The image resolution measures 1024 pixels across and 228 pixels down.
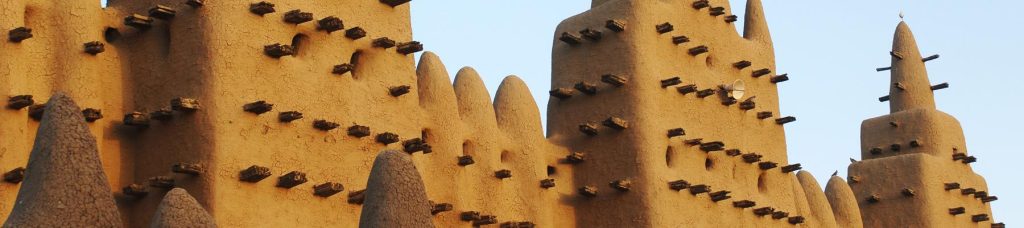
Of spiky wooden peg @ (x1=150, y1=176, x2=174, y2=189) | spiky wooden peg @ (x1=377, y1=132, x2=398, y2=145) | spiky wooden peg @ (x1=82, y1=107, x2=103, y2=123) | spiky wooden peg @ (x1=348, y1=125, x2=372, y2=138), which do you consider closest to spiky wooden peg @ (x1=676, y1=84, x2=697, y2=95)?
spiky wooden peg @ (x1=377, y1=132, x2=398, y2=145)

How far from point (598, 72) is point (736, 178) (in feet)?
10.0

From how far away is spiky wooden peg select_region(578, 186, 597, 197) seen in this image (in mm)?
25766

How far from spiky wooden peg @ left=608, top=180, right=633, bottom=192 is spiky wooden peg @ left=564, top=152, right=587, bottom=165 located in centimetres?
83

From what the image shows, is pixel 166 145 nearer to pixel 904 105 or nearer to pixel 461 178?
pixel 461 178

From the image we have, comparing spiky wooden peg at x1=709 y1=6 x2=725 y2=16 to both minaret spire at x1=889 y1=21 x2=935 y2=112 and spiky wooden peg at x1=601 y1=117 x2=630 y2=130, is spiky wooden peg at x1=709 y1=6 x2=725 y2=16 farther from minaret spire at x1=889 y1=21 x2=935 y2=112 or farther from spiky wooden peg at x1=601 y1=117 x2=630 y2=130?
minaret spire at x1=889 y1=21 x2=935 y2=112

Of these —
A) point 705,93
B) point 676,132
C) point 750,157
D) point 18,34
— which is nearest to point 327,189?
point 18,34

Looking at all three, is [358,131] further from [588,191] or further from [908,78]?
[908,78]

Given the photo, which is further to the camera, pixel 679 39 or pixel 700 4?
pixel 700 4

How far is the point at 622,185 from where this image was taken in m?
25.4

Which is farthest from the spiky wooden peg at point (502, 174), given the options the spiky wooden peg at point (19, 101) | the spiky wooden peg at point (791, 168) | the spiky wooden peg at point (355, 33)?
the spiky wooden peg at point (19, 101)

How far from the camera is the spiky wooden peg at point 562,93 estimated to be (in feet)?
87.3

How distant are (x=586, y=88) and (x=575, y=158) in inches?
41.5

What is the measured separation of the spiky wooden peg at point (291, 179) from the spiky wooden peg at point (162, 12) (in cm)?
230

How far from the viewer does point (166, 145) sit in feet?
66.0
